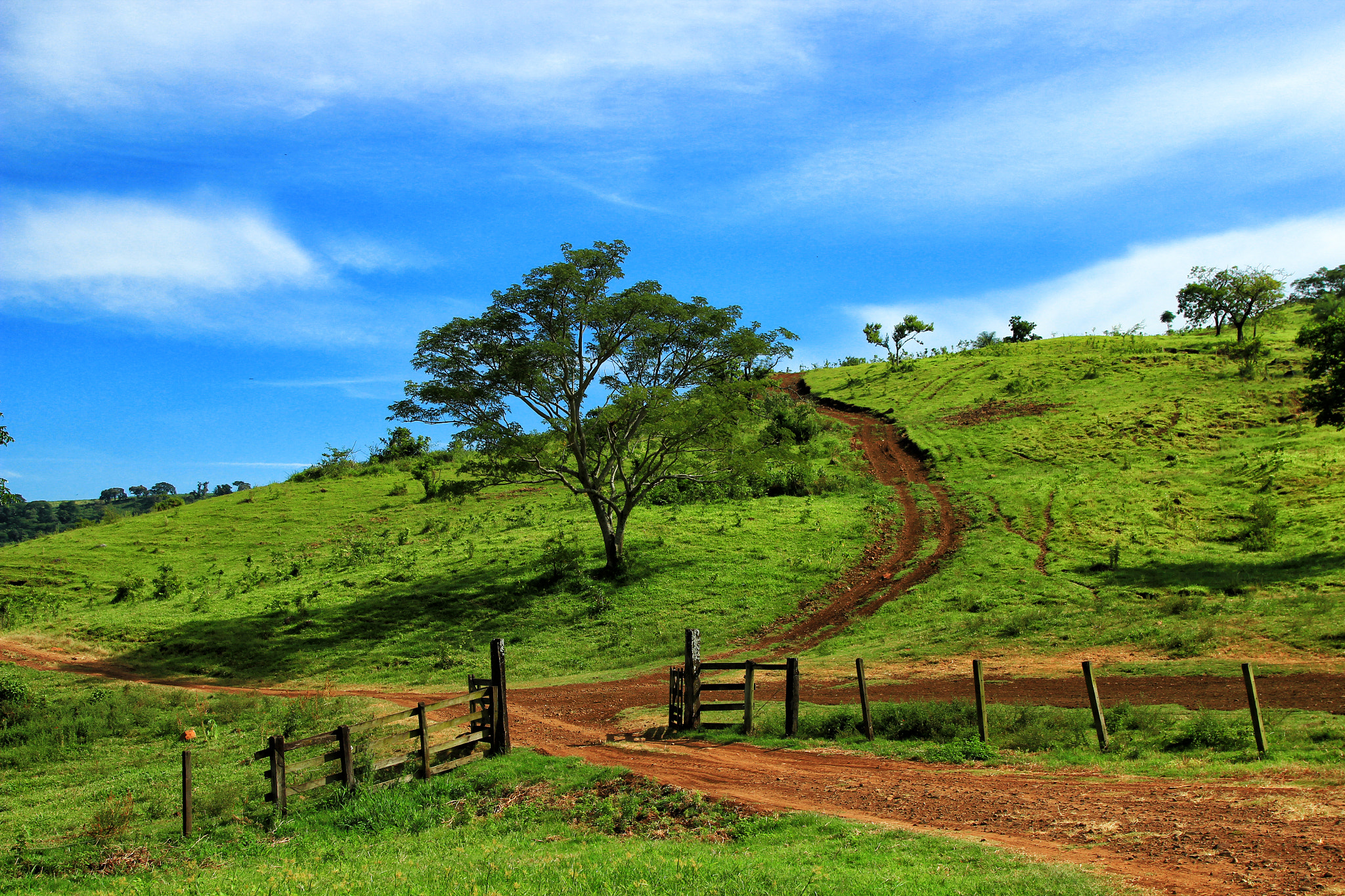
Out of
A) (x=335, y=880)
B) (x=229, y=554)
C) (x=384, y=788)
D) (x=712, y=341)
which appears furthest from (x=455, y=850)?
(x=229, y=554)

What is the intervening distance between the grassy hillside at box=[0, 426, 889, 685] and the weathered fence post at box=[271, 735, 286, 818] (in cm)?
1522

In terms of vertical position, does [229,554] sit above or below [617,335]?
below

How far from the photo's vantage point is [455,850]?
993 centimetres

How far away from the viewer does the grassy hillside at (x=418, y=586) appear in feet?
98.6

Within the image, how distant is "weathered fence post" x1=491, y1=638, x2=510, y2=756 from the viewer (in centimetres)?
1505

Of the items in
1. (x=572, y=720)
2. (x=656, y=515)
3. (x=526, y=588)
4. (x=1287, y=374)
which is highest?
(x=1287, y=374)

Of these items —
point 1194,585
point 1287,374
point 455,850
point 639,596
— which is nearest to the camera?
point 455,850

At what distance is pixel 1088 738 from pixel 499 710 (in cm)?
1108

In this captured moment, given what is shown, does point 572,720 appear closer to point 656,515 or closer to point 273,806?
point 273,806

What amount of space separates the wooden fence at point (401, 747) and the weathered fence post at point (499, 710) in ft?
0.04

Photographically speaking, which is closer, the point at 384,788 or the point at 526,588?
the point at 384,788

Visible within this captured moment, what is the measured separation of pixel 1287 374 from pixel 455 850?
71.1m

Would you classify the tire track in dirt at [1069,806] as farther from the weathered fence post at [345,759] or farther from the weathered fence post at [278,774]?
the weathered fence post at [278,774]

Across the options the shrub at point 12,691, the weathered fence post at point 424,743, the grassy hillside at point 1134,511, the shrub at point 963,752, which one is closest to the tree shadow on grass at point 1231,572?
the grassy hillside at point 1134,511
